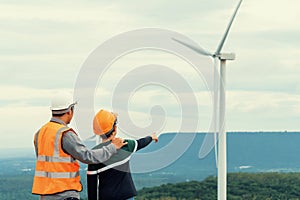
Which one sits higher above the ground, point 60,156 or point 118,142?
point 118,142

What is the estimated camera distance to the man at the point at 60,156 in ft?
37.4

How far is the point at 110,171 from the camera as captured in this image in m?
12.4

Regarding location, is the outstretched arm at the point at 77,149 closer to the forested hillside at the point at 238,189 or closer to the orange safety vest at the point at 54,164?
the orange safety vest at the point at 54,164

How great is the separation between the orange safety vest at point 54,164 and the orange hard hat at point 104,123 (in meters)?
0.77

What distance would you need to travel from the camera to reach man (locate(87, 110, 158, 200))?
12219 mm

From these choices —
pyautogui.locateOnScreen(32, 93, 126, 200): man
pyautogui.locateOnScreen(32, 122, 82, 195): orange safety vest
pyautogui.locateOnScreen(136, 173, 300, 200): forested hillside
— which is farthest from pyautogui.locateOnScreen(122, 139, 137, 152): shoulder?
pyautogui.locateOnScreen(136, 173, 300, 200): forested hillside

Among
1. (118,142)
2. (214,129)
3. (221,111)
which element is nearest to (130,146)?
(118,142)

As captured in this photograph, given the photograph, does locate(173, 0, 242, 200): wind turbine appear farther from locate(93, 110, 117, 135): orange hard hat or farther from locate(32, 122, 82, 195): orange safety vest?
locate(32, 122, 82, 195): orange safety vest

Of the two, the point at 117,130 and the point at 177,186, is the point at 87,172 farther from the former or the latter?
the point at 177,186

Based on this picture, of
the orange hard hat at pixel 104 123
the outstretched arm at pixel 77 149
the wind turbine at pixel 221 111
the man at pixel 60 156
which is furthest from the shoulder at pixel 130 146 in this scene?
the wind turbine at pixel 221 111

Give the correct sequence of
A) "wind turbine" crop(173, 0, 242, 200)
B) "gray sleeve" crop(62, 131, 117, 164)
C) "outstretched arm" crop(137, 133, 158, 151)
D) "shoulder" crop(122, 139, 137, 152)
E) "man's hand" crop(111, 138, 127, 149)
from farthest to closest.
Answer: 1. "wind turbine" crop(173, 0, 242, 200)
2. "outstretched arm" crop(137, 133, 158, 151)
3. "shoulder" crop(122, 139, 137, 152)
4. "man's hand" crop(111, 138, 127, 149)
5. "gray sleeve" crop(62, 131, 117, 164)

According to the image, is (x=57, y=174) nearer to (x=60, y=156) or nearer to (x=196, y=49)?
(x=60, y=156)

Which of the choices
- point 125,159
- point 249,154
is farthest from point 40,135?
point 249,154

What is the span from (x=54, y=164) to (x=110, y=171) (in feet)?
3.88
